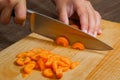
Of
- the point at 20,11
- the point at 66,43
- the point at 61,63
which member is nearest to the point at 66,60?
the point at 61,63

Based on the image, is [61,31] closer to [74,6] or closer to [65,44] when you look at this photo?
[65,44]

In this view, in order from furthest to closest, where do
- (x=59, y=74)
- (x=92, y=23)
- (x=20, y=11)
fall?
1. (x=92, y=23)
2. (x=20, y=11)
3. (x=59, y=74)

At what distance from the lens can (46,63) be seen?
3.31 ft

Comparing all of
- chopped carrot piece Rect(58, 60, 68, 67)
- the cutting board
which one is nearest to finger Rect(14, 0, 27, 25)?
the cutting board

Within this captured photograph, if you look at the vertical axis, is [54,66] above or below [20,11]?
below

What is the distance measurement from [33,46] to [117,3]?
2.62ft

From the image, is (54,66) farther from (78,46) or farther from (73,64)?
(78,46)

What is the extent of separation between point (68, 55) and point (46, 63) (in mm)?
137

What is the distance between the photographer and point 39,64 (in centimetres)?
102

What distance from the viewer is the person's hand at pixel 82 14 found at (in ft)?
4.01

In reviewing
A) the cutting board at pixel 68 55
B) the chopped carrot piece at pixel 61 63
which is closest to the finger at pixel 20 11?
the cutting board at pixel 68 55

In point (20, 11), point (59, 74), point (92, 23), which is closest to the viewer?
point (59, 74)

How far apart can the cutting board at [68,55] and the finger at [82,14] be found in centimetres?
9

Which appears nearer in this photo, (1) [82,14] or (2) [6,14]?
(2) [6,14]
